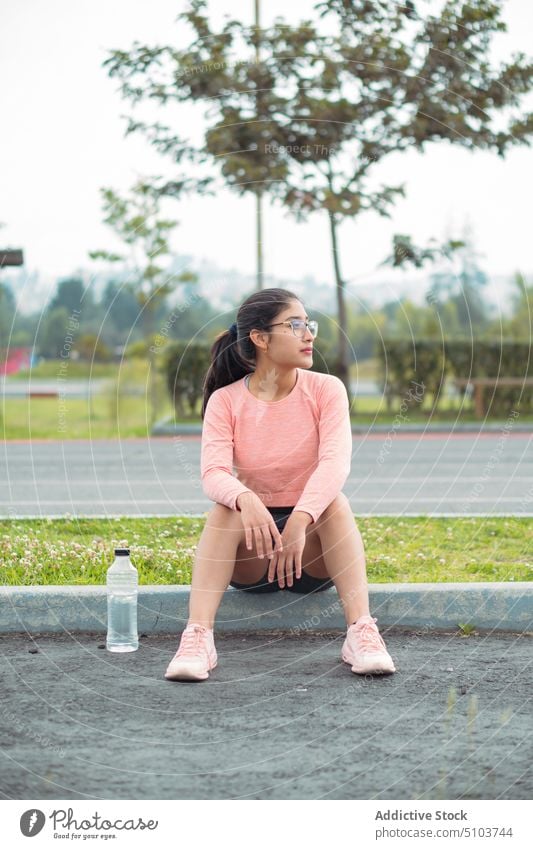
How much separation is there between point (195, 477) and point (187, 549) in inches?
189

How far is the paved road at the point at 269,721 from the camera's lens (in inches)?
120

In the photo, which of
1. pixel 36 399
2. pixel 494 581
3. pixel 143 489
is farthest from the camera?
pixel 36 399

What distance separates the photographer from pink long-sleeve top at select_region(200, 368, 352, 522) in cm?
437

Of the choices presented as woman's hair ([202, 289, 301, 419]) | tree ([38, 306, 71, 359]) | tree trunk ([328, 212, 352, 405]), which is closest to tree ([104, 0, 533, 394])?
tree trunk ([328, 212, 352, 405])

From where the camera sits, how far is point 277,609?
4598mm

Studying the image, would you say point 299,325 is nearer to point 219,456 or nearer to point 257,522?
point 219,456

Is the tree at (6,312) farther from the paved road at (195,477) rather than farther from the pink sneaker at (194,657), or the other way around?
the pink sneaker at (194,657)

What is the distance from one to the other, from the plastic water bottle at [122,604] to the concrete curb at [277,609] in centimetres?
17

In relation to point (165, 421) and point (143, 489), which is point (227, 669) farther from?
point (165, 421)

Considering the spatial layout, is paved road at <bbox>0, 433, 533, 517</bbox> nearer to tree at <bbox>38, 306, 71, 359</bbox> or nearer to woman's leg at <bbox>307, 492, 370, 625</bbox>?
woman's leg at <bbox>307, 492, 370, 625</bbox>

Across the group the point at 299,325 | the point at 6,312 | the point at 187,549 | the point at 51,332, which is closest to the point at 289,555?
the point at 299,325

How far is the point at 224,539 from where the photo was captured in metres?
4.14
